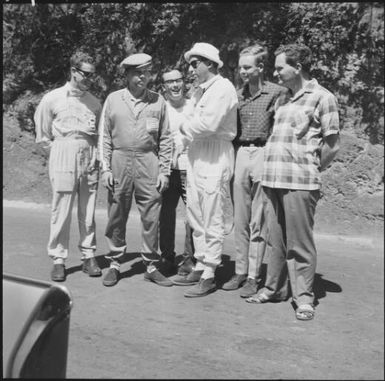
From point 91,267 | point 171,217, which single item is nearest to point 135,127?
point 171,217

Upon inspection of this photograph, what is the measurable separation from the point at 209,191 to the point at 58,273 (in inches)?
47.1

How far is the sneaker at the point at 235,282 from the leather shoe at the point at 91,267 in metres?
0.91

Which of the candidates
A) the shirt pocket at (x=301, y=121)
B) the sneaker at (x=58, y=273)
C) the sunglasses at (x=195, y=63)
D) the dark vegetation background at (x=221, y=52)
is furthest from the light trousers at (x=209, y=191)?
the dark vegetation background at (x=221, y=52)

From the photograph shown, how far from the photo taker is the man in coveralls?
4.52m

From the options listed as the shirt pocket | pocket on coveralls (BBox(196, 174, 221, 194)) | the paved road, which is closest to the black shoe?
the paved road

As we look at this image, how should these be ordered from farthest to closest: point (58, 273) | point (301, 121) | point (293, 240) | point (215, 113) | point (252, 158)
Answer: point (58, 273) → point (252, 158) → point (215, 113) → point (293, 240) → point (301, 121)

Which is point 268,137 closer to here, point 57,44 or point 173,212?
point 173,212

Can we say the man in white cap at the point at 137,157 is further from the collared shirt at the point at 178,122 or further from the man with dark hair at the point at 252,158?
the man with dark hair at the point at 252,158

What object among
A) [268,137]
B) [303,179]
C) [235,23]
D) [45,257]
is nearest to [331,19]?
[235,23]

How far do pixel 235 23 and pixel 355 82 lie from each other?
55.9 inches

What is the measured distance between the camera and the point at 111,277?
4.42m

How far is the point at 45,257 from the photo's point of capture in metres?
5.04

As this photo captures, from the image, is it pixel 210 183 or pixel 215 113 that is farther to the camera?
pixel 210 183

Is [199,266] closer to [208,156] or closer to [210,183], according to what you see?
[210,183]
